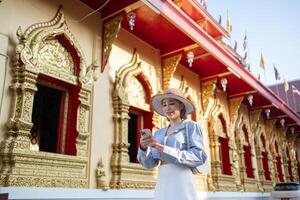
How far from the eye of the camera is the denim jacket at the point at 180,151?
2112 mm

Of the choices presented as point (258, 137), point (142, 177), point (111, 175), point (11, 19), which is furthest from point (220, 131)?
point (11, 19)

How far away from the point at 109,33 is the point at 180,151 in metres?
3.62

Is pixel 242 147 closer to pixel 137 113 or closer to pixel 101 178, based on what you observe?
pixel 137 113

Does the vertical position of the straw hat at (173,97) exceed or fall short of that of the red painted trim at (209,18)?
it falls short

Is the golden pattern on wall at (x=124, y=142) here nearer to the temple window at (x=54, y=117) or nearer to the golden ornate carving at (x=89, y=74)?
the golden ornate carving at (x=89, y=74)

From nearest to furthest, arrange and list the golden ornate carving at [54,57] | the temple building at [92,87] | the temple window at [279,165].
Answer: the temple building at [92,87] → the golden ornate carving at [54,57] → the temple window at [279,165]

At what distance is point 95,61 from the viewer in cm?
504

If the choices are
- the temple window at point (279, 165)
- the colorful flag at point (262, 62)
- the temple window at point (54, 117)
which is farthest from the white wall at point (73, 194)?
the temple window at point (279, 165)

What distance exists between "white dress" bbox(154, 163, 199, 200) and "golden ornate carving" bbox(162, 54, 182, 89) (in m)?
4.48

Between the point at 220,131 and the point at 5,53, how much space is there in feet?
20.5

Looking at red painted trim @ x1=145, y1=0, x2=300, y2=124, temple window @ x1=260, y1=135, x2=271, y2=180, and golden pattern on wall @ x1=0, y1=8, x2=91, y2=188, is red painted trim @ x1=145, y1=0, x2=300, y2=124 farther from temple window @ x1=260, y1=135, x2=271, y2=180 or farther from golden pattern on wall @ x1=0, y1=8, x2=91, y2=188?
temple window @ x1=260, y1=135, x2=271, y2=180

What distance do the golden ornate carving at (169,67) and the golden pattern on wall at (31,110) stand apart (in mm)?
2199

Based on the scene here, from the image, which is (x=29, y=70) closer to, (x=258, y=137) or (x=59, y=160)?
(x=59, y=160)

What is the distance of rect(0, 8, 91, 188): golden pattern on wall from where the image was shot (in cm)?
369
